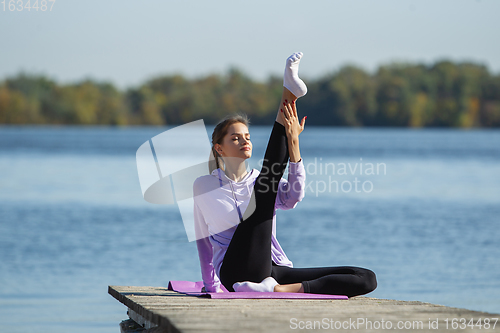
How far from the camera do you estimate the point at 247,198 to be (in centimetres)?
433

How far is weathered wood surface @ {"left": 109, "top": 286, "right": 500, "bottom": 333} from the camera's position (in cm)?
334

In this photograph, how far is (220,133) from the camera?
452cm

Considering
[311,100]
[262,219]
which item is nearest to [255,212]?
[262,219]

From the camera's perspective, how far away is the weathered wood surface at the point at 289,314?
334 centimetres

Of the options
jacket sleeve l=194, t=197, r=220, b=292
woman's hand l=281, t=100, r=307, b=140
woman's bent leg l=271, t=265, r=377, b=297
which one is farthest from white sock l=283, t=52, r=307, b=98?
woman's bent leg l=271, t=265, r=377, b=297

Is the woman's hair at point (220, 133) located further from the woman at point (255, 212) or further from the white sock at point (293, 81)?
the white sock at point (293, 81)

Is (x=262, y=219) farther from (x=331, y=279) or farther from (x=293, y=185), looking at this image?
(x=331, y=279)

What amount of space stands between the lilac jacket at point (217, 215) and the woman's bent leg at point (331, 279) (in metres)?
0.09

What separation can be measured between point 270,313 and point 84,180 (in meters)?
23.1

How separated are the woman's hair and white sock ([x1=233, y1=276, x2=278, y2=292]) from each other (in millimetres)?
868

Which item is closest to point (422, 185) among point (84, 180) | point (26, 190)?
point (84, 180)

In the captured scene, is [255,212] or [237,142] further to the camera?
[237,142]

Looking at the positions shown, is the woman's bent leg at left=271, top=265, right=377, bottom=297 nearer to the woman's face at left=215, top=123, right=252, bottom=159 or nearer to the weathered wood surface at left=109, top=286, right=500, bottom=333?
the weathered wood surface at left=109, top=286, right=500, bottom=333

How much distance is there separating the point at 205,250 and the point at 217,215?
268 millimetres
